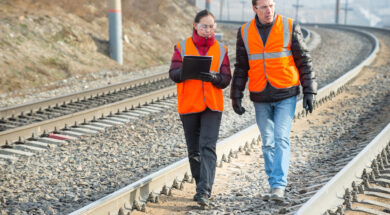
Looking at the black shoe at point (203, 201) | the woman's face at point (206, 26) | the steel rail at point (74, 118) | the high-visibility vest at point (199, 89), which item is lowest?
the black shoe at point (203, 201)

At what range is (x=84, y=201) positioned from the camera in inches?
226

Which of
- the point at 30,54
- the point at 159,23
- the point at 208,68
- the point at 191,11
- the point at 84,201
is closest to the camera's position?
the point at 208,68

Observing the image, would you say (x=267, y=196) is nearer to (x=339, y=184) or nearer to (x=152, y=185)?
(x=339, y=184)

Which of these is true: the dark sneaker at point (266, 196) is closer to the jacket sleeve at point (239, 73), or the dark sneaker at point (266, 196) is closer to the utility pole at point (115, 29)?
the jacket sleeve at point (239, 73)

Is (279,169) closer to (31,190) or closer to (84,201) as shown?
(84,201)

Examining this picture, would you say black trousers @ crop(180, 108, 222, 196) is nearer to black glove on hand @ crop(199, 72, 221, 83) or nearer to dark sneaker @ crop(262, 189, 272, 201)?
black glove on hand @ crop(199, 72, 221, 83)

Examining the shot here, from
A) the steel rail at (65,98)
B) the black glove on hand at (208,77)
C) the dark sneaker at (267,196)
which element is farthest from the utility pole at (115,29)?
the dark sneaker at (267,196)

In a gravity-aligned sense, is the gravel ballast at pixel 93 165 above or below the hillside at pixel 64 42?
below

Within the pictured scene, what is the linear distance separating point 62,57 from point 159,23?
1001 cm

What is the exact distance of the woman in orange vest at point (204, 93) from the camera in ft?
17.0

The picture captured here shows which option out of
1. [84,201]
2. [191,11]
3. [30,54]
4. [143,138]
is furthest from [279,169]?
[191,11]

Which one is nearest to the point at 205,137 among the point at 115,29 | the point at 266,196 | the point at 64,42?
the point at 266,196

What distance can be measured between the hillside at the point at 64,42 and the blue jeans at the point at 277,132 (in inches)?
361

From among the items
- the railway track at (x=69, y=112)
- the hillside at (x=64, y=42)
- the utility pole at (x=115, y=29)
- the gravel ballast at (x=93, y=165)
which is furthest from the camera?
the utility pole at (x=115, y=29)
